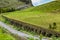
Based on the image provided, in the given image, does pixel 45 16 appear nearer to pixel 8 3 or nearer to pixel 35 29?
pixel 35 29

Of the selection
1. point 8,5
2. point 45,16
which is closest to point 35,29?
point 45,16

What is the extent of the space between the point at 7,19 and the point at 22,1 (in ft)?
13.5

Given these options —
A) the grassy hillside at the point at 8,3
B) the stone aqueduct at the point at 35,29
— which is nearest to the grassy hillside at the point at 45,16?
the stone aqueduct at the point at 35,29

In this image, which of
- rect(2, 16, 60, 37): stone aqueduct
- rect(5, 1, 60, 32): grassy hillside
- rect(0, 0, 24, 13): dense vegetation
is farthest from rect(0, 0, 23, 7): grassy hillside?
rect(2, 16, 60, 37): stone aqueduct

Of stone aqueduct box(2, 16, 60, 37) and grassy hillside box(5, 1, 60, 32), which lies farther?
grassy hillside box(5, 1, 60, 32)

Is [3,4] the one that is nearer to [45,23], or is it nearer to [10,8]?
[10,8]

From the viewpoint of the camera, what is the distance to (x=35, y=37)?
7.38 meters

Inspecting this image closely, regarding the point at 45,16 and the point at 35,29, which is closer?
the point at 35,29

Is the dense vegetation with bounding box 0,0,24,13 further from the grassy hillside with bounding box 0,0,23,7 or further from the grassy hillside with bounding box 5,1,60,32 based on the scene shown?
the grassy hillside with bounding box 5,1,60,32

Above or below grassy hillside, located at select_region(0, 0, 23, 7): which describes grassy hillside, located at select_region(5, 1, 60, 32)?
below

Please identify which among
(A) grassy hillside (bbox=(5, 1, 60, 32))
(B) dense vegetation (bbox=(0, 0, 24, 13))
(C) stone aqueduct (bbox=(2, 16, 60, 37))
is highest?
(B) dense vegetation (bbox=(0, 0, 24, 13))

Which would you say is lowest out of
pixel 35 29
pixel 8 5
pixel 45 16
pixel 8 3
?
pixel 35 29

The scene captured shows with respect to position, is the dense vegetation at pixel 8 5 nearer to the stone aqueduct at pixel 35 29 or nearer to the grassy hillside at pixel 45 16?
the grassy hillside at pixel 45 16

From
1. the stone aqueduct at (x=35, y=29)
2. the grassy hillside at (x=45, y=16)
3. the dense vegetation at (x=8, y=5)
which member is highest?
the dense vegetation at (x=8, y=5)
